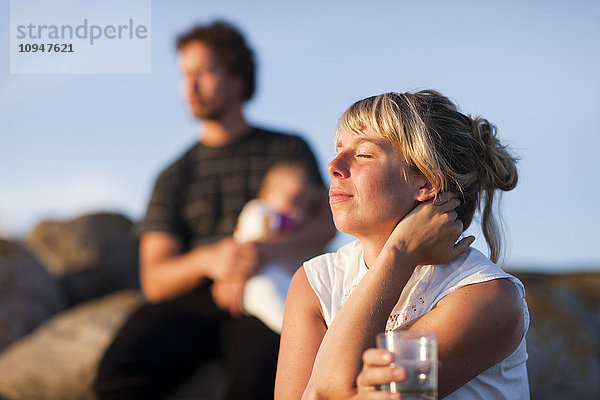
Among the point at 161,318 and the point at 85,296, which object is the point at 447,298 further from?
the point at 85,296

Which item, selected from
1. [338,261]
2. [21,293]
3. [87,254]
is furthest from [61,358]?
[338,261]

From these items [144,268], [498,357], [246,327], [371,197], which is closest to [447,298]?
[498,357]

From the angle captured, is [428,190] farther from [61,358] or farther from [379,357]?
[61,358]

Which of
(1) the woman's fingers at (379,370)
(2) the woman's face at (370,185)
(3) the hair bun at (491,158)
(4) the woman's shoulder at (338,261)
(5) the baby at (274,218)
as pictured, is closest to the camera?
(1) the woman's fingers at (379,370)

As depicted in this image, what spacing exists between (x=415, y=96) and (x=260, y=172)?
91.8 inches

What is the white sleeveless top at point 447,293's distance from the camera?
214cm

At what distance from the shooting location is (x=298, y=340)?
90.1 inches

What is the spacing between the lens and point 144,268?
479 cm

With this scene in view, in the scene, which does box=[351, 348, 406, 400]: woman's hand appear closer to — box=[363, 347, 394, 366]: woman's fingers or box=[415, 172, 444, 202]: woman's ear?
box=[363, 347, 394, 366]: woman's fingers

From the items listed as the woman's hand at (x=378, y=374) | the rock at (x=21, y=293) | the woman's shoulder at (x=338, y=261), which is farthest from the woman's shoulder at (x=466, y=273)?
the rock at (x=21, y=293)

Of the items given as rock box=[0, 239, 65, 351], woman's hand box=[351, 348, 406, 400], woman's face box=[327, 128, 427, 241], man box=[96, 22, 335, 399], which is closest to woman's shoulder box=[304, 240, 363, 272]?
woman's face box=[327, 128, 427, 241]

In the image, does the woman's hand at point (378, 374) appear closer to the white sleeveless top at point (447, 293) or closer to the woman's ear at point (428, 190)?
the white sleeveless top at point (447, 293)

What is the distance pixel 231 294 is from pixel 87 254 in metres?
5.14

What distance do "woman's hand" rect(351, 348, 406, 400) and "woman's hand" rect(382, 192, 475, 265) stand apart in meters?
0.56
